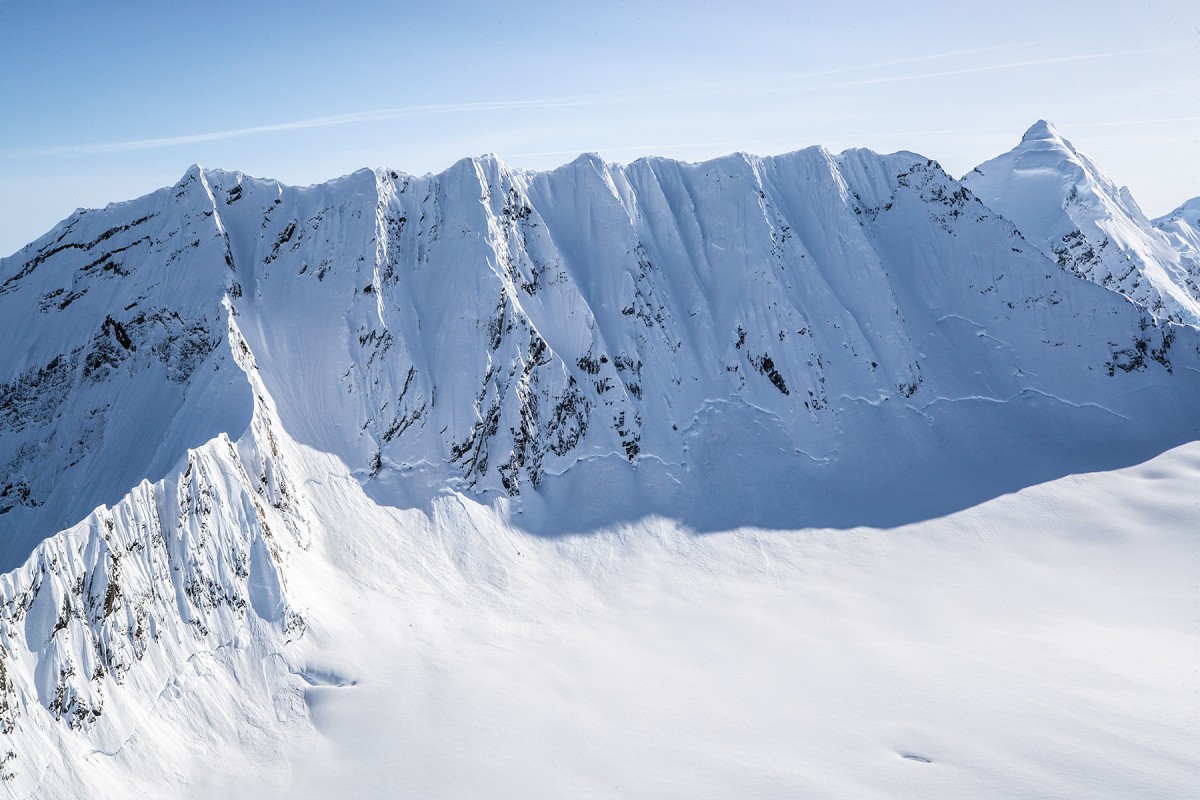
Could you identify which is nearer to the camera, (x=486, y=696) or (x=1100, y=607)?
(x=486, y=696)

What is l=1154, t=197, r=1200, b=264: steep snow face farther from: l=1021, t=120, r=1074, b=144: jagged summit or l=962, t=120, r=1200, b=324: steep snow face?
l=1021, t=120, r=1074, b=144: jagged summit

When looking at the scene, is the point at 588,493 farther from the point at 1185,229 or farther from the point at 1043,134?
the point at 1185,229

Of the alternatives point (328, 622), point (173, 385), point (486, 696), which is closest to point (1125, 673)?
point (486, 696)

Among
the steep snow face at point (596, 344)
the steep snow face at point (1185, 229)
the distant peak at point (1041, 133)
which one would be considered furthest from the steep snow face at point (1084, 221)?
the steep snow face at point (596, 344)

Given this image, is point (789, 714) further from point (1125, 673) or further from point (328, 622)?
point (328, 622)

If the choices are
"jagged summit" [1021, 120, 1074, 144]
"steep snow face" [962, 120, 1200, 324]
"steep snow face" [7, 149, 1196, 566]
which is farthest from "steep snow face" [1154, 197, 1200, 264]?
"steep snow face" [7, 149, 1196, 566]

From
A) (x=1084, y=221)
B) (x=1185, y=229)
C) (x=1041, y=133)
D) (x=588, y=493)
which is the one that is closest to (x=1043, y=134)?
(x=1041, y=133)
